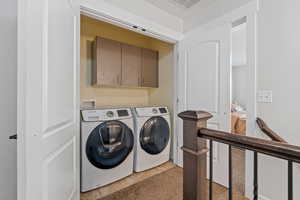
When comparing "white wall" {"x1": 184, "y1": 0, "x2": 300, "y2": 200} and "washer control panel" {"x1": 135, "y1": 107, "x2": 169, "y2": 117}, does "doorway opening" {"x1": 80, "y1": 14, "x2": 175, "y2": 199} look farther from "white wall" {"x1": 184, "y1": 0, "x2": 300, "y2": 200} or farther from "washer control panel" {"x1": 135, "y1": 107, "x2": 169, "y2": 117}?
"white wall" {"x1": 184, "y1": 0, "x2": 300, "y2": 200}

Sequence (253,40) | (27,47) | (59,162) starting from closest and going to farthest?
1. (27,47)
2. (59,162)
3. (253,40)

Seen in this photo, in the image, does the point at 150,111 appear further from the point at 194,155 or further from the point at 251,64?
the point at 194,155

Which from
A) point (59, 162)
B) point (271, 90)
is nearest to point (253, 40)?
point (271, 90)

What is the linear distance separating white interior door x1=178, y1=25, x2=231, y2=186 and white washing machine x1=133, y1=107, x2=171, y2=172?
0.45 m

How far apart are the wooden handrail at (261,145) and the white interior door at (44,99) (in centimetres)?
84

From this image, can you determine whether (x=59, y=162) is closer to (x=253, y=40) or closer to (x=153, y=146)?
(x=153, y=146)

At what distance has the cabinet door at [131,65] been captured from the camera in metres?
2.47

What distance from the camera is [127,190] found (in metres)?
1.80

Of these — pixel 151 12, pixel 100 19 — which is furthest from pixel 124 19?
pixel 151 12

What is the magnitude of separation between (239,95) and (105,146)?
6052 millimetres

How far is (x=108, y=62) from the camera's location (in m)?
2.29

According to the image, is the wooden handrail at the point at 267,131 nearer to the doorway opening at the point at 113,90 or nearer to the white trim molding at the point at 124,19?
the doorway opening at the point at 113,90

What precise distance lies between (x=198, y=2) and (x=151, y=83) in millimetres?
1446

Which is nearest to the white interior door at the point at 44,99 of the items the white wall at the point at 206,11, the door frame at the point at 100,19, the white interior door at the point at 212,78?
the door frame at the point at 100,19
